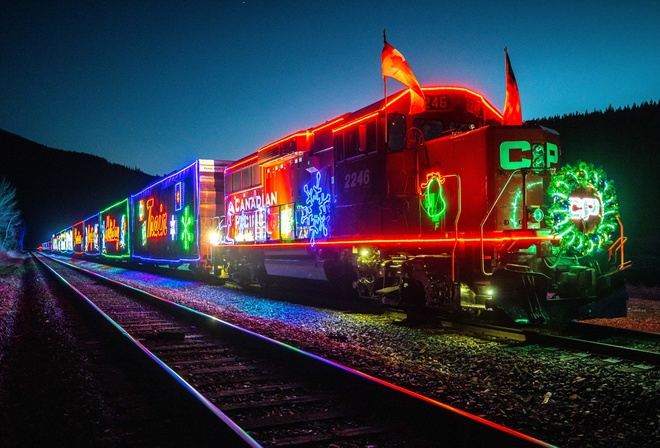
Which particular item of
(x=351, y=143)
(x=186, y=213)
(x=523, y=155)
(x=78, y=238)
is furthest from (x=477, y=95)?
(x=78, y=238)

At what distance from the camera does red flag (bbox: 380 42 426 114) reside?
862cm

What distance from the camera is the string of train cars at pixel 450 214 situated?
7355mm

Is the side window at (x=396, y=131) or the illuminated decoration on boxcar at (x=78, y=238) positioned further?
the illuminated decoration on boxcar at (x=78, y=238)

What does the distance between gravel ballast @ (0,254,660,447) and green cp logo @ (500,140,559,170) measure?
7.94 ft

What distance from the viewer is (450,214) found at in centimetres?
848

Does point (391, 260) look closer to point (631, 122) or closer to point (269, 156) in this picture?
point (269, 156)

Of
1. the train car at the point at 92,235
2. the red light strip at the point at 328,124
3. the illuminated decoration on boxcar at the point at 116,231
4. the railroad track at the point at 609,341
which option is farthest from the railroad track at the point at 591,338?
the train car at the point at 92,235

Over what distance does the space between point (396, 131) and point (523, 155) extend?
189cm

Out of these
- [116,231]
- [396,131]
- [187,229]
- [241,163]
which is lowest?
[187,229]

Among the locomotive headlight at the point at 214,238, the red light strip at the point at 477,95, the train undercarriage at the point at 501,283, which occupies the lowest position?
the train undercarriage at the point at 501,283

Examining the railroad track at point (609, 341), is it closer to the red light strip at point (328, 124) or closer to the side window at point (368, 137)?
the side window at point (368, 137)

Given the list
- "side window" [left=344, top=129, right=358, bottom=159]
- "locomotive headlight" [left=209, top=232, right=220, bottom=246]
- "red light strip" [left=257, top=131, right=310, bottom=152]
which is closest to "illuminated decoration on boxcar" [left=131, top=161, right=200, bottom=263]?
"locomotive headlight" [left=209, top=232, right=220, bottom=246]

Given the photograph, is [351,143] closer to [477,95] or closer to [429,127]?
[429,127]

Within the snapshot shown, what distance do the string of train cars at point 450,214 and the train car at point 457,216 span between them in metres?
0.02
